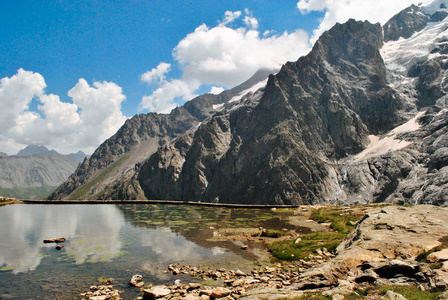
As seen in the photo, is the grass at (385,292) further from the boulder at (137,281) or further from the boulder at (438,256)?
the boulder at (137,281)

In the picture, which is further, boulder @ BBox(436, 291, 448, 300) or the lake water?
the lake water

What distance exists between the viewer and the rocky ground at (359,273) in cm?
1118

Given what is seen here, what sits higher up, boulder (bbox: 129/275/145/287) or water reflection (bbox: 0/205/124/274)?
water reflection (bbox: 0/205/124/274)

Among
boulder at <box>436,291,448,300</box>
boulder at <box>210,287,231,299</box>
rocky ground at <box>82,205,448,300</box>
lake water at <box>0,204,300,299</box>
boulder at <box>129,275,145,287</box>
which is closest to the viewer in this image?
boulder at <box>436,291,448,300</box>

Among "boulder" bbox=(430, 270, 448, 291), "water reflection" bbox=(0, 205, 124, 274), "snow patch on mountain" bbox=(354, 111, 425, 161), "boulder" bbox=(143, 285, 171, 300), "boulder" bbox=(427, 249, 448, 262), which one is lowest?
"boulder" bbox=(143, 285, 171, 300)

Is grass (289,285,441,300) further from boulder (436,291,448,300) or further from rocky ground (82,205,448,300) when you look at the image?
boulder (436,291,448,300)

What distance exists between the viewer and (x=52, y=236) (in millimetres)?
26094

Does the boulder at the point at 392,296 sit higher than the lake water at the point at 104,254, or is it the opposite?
the boulder at the point at 392,296

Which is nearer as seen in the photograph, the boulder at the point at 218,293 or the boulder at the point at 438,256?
the boulder at the point at 438,256

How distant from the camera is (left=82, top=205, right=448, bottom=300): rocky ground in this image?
11.2m

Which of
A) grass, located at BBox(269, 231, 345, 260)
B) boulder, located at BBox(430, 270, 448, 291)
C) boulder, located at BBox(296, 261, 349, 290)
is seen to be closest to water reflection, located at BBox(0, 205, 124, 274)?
grass, located at BBox(269, 231, 345, 260)

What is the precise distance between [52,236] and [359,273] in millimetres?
25726

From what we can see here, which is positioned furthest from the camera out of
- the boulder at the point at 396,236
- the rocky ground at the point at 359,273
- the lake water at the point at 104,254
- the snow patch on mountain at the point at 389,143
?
the snow patch on mountain at the point at 389,143

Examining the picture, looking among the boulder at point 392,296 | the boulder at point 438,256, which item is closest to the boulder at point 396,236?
the boulder at point 438,256
